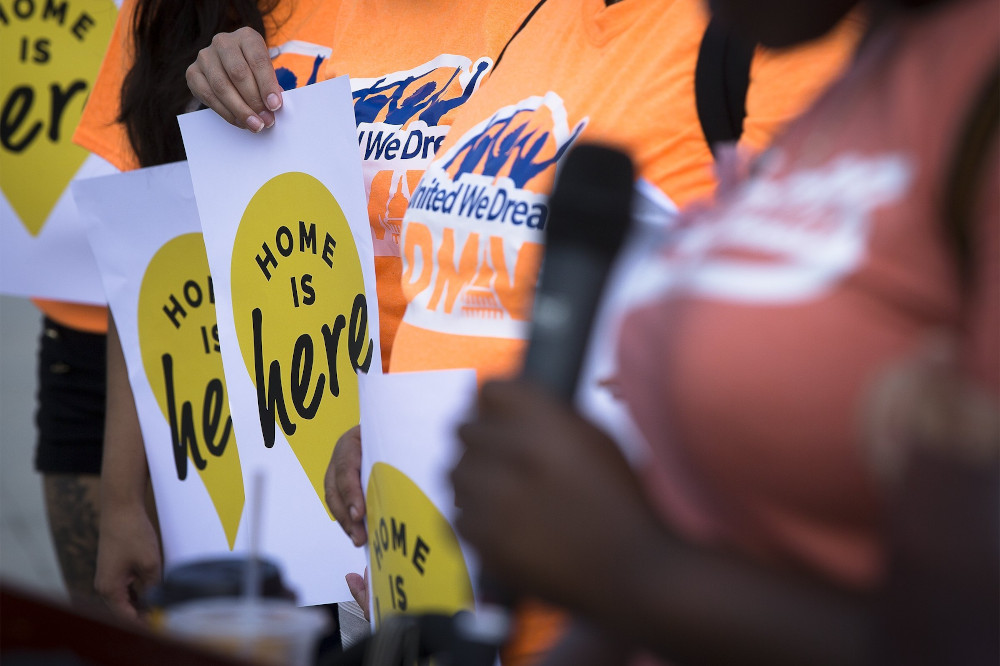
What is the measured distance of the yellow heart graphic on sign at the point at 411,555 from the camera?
4.63 ft

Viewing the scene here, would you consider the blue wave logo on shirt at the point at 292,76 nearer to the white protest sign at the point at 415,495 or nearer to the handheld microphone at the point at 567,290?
the white protest sign at the point at 415,495

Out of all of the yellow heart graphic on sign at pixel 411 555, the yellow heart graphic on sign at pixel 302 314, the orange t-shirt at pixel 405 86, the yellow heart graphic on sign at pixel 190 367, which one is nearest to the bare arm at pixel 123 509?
A: the yellow heart graphic on sign at pixel 190 367

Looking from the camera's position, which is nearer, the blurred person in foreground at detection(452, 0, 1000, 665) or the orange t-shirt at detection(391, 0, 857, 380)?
the blurred person in foreground at detection(452, 0, 1000, 665)

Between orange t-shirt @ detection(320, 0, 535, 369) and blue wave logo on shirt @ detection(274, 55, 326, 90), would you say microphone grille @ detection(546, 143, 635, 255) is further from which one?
blue wave logo on shirt @ detection(274, 55, 326, 90)

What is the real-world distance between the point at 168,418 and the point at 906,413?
186 cm

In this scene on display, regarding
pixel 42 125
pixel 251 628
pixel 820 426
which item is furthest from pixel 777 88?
pixel 42 125

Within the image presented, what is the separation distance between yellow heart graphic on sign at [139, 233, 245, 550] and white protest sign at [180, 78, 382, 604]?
13 centimetres

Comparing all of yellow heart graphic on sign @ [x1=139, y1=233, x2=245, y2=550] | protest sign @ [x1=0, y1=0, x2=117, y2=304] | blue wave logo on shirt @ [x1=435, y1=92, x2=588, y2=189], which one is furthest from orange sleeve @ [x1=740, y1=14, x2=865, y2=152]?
protest sign @ [x1=0, y1=0, x2=117, y2=304]

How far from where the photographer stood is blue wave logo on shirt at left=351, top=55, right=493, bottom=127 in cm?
192

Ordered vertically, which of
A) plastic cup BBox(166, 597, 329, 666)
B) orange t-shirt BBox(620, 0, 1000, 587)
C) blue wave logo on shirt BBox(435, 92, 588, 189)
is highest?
blue wave logo on shirt BBox(435, 92, 588, 189)

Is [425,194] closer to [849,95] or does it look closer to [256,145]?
[256,145]

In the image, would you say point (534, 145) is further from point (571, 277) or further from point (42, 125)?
point (42, 125)

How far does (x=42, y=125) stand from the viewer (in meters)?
Answer: 2.67

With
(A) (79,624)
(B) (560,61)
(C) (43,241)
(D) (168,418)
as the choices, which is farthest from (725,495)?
(C) (43,241)
